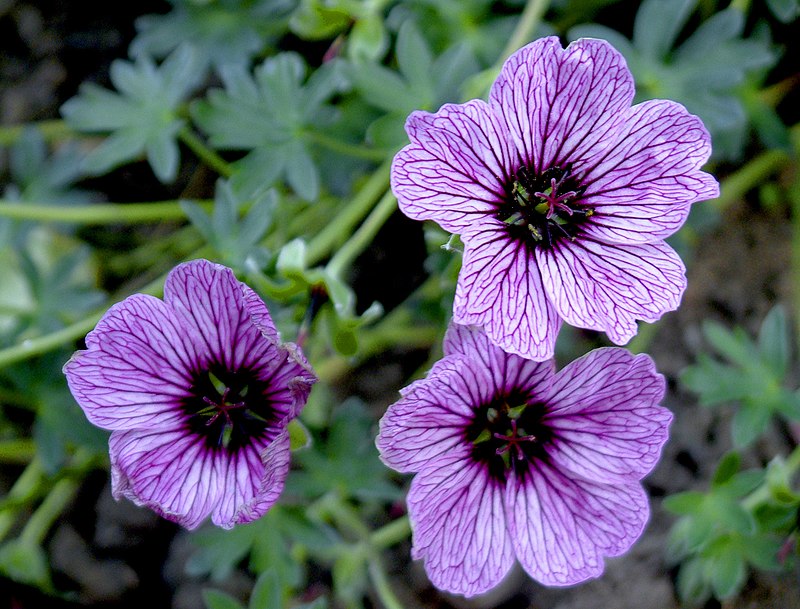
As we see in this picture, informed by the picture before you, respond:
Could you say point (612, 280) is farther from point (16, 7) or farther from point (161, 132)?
point (16, 7)

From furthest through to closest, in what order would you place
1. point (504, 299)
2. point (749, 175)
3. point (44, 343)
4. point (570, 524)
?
point (749, 175), point (44, 343), point (570, 524), point (504, 299)

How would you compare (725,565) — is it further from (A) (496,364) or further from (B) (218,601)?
(B) (218,601)

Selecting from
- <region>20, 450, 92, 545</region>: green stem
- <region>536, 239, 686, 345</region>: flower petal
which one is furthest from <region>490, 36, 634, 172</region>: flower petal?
<region>20, 450, 92, 545</region>: green stem

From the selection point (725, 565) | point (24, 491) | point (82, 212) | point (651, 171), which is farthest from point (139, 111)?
point (725, 565)

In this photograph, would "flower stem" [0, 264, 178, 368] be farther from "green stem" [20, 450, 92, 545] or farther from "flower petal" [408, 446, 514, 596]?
"flower petal" [408, 446, 514, 596]

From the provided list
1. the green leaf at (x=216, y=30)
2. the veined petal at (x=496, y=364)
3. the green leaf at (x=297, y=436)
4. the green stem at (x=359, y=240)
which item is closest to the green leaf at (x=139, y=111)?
the green leaf at (x=216, y=30)

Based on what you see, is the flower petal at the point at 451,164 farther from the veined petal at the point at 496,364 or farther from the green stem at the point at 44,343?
the green stem at the point at 44,343

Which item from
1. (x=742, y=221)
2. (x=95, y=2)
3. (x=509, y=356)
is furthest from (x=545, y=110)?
(x=95, y=2)
